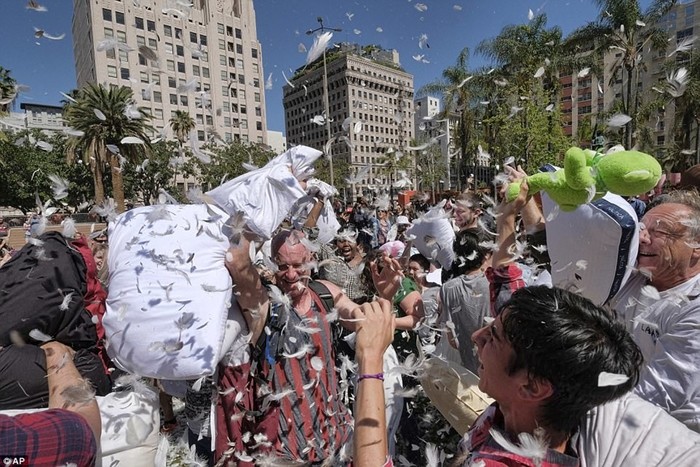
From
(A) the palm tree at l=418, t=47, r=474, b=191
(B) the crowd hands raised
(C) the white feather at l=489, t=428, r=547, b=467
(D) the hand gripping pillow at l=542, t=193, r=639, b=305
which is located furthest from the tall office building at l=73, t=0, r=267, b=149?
(C) the white feather at l=489, t=428, r=547, b=467

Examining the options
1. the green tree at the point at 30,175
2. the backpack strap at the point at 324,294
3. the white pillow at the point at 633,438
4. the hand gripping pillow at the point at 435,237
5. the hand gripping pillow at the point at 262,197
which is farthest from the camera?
the green tree at the point at 30,175

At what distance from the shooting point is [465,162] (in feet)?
104

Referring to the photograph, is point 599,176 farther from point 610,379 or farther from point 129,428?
point 129,428

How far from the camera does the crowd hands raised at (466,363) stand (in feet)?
4.01

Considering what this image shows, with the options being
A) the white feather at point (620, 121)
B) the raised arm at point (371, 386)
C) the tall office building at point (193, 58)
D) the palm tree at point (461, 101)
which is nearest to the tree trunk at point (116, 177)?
the raised arm at point (371, 386)

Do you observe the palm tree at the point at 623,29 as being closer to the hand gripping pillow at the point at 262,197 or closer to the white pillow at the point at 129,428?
the hand gripping pillow at the point at 262,197

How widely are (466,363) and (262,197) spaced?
188 centimetres

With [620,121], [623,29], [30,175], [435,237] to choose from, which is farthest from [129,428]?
[30,175]

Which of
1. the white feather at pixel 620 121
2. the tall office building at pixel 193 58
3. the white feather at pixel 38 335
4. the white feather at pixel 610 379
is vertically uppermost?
the tall office building at pixel 193 58

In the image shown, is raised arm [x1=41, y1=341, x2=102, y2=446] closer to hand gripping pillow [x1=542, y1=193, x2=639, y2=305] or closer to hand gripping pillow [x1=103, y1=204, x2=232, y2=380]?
hand gripping pillow [x1=103, y1=204, x2=232, y2=380]

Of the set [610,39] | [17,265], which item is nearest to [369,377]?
[17,265]

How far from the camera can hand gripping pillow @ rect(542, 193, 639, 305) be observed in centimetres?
177

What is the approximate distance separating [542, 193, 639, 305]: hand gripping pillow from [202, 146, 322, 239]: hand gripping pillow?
1310 millimetres

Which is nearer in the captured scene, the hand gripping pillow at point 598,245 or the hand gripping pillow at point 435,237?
the hand gripping pillow at point 598,245
